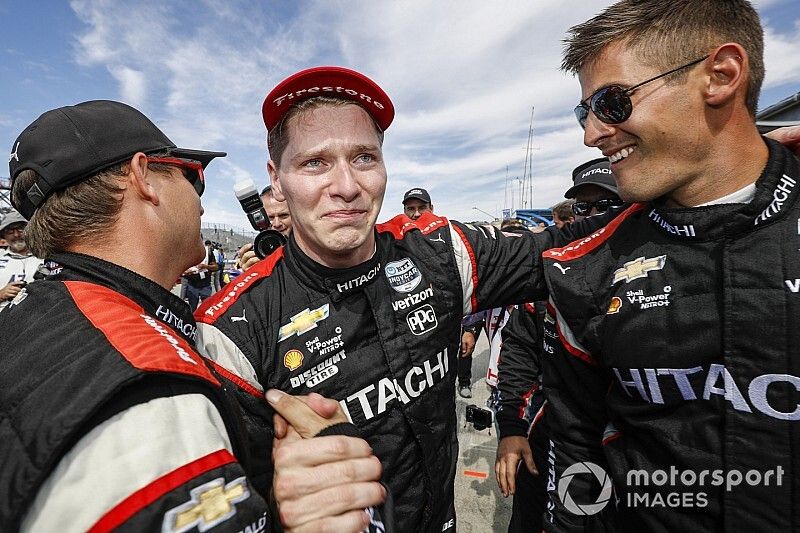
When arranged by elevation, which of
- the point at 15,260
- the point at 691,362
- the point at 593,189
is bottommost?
the point at 691,362

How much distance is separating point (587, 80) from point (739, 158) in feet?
2.07

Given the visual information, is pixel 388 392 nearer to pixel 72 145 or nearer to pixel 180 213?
pixel 180 213

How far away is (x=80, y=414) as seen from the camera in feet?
2.26

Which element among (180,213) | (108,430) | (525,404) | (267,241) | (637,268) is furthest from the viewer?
(525,404)

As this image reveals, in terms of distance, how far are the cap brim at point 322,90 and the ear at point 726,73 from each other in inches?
50.6

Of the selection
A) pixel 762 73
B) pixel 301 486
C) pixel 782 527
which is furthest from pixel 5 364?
pixel 762 73

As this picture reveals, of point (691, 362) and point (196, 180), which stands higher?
point (196, 180)

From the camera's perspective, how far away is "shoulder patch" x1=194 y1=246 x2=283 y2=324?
163 centimetres

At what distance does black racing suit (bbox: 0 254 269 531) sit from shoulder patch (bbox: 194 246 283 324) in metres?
0.69

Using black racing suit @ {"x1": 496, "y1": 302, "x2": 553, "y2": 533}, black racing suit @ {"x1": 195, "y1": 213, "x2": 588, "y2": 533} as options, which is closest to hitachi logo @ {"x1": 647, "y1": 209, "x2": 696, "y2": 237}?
black racing suit @ {"x1": 195, "y1": 213, "x2": 588, "y2": 533}

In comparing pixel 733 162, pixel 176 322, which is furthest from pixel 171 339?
pixel 733 162

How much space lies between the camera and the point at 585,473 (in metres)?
1.81

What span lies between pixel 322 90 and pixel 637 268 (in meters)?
1.56

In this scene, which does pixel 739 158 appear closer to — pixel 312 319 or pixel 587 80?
pixel 587 80
